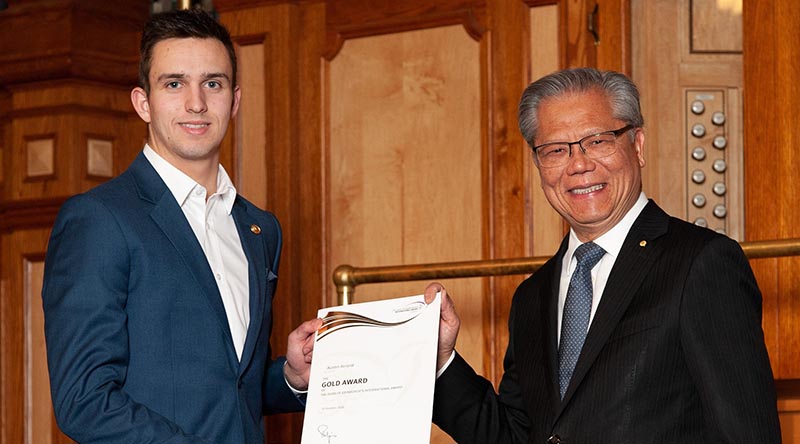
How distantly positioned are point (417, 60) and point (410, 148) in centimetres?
34

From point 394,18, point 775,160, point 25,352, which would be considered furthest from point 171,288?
point 25,352

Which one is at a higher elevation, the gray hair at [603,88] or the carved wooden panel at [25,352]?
the gray hair at [603,88]

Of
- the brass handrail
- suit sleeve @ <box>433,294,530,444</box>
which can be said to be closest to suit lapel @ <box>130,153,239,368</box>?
suit sleeve @ <box>433,294,530,444</box>

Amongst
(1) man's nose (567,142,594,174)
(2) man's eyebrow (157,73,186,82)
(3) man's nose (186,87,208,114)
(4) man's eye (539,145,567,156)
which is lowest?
(1) man's nose (567,142,594,174)

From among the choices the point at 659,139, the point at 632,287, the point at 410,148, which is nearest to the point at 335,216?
the point at 410,148

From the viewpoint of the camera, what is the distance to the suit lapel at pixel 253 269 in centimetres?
252

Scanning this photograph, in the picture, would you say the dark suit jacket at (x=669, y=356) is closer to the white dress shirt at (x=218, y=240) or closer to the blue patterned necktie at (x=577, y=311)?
the blue patterned necktie at (x=577, y=311)

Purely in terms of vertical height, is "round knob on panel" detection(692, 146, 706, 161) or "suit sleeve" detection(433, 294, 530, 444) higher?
"round knob on panel" detection(692, 146, 706, 161)

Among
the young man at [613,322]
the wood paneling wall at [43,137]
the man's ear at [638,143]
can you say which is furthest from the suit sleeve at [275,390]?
the wood paneling wall at [43,137]

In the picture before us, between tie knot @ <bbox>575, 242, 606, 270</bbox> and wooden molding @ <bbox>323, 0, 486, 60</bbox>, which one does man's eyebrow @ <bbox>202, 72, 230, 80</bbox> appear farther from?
wooden molding @ <bbox>323, 0, 486, 60</bbox>

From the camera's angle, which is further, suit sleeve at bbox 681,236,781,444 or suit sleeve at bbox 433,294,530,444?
suit sleeve at bbox 433,294,530,444

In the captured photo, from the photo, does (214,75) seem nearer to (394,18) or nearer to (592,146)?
(592,146)

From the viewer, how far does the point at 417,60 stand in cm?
476

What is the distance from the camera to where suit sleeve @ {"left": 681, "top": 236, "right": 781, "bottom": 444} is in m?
2.24
